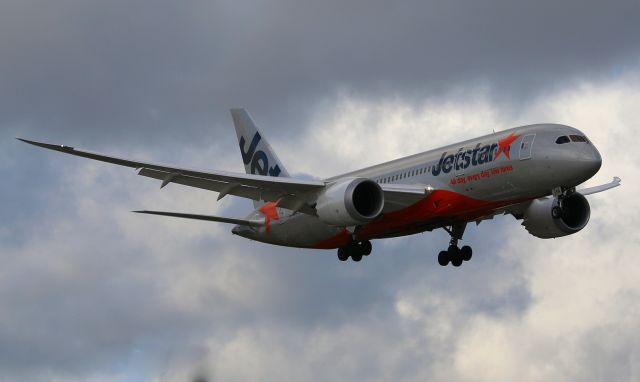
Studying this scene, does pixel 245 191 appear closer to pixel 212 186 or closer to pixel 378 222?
pixel 212 186

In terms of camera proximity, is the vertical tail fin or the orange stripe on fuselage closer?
the orange stripe on fuselage

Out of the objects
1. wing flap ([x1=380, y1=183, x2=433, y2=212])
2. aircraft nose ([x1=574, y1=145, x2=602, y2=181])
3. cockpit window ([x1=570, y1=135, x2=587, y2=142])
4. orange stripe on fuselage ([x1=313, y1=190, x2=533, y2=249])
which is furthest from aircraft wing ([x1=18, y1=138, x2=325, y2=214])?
aircraft nose ([x1=574, y1=145, x2=602, y2=181])

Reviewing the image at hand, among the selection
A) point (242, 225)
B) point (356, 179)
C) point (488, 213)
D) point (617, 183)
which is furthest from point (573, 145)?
point (242, 225)

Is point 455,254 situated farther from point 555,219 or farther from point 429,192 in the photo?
point 429,192

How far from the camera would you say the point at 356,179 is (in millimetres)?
51938

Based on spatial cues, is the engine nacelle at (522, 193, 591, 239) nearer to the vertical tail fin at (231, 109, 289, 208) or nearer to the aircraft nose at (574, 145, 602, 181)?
the aircraft nose at (574, 145, 602, 181)

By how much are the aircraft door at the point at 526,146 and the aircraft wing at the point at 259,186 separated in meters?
4.63

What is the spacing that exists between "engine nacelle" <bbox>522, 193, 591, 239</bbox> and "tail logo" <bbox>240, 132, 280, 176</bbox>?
A: 1327 cm

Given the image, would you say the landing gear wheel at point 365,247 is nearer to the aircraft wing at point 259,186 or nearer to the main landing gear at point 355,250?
the main landing gear at point 355,250

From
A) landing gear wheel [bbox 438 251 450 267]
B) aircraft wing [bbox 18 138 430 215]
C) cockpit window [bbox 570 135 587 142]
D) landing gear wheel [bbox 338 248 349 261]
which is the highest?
cockpit window [bbox 570 135 587 142]

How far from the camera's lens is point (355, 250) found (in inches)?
2185

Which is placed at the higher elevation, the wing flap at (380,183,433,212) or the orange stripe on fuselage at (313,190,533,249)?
the wing flap at (380,183,433,212)

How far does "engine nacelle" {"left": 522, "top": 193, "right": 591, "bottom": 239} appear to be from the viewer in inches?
2191

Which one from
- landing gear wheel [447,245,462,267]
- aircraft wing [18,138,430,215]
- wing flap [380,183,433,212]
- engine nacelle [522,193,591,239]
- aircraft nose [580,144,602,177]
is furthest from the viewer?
landing gear wheel [447,245,462,267]
